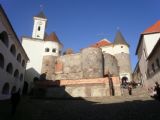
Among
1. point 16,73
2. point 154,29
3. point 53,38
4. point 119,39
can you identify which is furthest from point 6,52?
point 119,39

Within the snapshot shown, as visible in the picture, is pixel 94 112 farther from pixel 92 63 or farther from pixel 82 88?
pixel 92 63

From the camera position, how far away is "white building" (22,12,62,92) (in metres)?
34.2

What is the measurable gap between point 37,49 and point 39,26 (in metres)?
7.53

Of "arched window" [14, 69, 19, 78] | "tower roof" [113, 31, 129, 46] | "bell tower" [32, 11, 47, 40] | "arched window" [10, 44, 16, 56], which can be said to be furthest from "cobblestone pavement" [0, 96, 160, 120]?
"bell tower" [32, 11, 47, 40]

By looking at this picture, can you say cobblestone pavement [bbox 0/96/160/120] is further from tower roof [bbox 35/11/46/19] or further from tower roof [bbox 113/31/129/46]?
tower roof [bbox 35/11/46/19]

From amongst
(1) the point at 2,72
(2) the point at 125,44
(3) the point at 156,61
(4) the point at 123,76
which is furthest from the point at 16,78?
(2) the point at 125,44

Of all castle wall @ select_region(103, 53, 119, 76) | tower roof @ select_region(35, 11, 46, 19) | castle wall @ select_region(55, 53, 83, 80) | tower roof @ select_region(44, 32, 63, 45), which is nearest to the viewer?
castle wall @ select_region(55, 53, 83, 80)

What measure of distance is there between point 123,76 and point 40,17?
2516 cm

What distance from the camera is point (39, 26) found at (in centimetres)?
4128

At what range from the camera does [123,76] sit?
35.5m

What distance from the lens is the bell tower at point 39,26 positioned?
131 feet

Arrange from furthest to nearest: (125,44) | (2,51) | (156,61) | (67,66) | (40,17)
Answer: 1. (40,17)
2. (125,44)
3. (67,66)
4. (156,61)
5. (2,51)

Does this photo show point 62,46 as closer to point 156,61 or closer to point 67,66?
point 67,66

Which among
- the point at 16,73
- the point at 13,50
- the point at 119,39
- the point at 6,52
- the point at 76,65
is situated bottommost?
the point at 16,73
